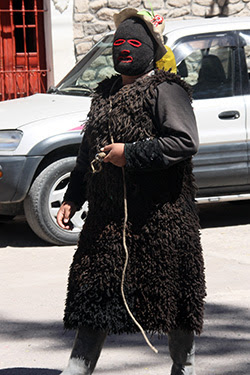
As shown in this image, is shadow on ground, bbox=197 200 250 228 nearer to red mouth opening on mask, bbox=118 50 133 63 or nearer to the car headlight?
the car headlight

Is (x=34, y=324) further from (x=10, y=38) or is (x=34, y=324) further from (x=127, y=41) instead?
(x=10, y=38)

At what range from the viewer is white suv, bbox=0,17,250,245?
22.1 feet

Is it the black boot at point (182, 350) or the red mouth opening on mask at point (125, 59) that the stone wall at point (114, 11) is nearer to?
the red mouth opening on mask at point (125, 59)

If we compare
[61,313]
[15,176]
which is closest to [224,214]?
[15,176]

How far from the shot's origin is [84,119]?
6957 mm

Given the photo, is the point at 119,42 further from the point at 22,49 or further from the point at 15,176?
the point at 22,49

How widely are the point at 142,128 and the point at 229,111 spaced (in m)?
3.96

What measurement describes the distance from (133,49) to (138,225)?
76 cm

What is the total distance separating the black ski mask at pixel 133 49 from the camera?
3.46m

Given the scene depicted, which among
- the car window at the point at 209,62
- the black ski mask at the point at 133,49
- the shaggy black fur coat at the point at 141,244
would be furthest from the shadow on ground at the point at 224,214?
the black ski mask at the point at 133,49

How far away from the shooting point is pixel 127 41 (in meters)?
3.48

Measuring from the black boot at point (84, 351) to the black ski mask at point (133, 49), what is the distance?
1144 mm

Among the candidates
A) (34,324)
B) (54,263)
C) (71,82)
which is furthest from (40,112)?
(34,324)

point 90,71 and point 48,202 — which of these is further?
point 90,71
